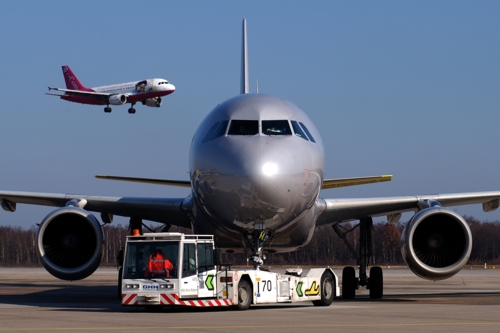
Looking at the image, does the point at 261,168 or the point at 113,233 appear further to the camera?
the point at 113,233

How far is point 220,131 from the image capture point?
1806cm

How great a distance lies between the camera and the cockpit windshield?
1731 cm

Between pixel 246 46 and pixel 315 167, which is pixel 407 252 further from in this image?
pixel 246 46

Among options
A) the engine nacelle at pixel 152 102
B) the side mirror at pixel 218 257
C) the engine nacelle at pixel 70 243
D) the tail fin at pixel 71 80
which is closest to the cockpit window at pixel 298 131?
the side mirror at pixel 218 257

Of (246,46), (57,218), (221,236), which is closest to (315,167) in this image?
(221,236)

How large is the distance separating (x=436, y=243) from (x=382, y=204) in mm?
2256

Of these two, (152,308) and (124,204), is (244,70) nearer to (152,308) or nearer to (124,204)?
(124,204)

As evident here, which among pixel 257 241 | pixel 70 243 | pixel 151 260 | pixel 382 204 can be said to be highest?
pixel 382 204

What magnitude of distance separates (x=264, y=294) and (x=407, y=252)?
4380 millimetres

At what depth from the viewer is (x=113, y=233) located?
104 metres

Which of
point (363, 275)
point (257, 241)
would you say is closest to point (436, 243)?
point (363, 275)

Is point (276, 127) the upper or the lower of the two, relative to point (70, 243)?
upper

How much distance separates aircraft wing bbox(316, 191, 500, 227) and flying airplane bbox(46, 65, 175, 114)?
65410 mm

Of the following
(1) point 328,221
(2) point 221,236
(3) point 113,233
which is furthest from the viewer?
(3) point 113,233
